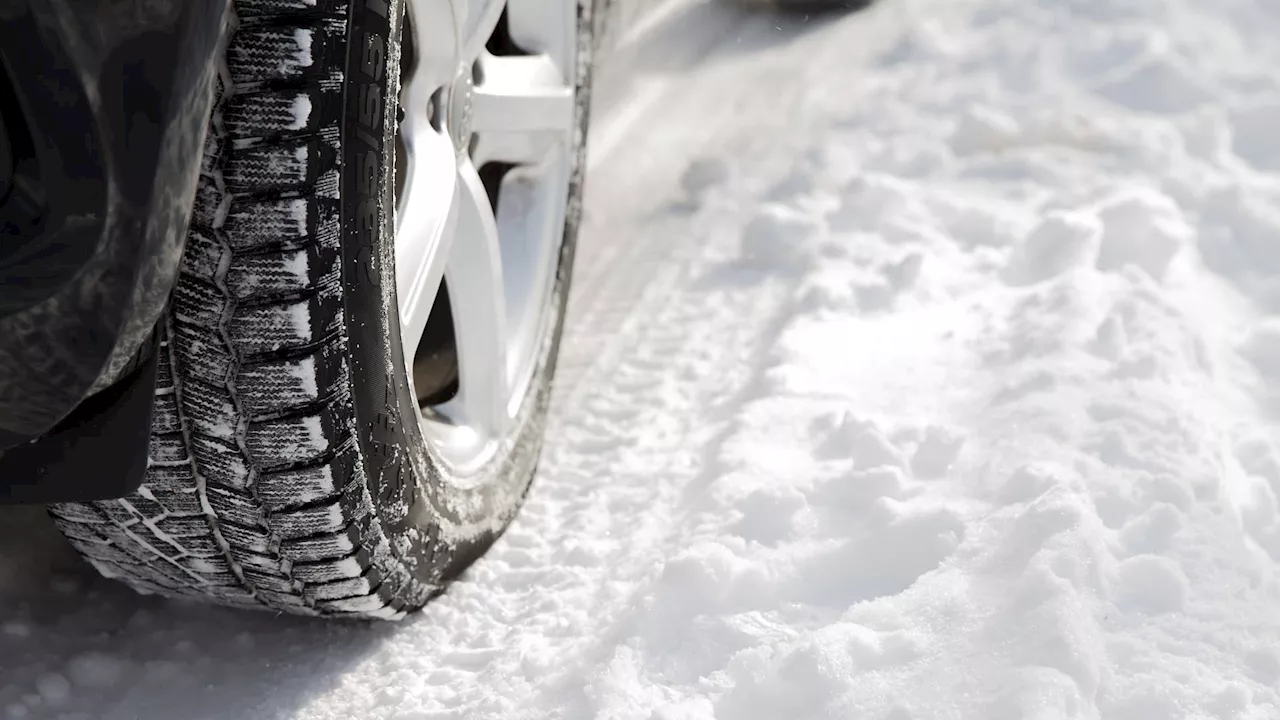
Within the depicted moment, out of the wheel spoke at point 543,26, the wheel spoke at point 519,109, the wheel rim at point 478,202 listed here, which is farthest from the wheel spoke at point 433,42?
the wheel spoke at point 543,26

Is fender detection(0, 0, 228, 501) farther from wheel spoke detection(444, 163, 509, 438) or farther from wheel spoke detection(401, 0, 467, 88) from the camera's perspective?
wheel spoke detection(444, 163, 509, 438)

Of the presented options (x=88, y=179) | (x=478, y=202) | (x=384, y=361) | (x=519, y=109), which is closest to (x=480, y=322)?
(x=478, y=202)

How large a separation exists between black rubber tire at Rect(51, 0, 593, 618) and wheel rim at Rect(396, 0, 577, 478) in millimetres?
173

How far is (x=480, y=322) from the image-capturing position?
58.9 inches

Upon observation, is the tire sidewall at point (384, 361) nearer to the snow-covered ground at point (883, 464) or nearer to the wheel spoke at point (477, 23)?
the snow-covered ground at point (883, 464)

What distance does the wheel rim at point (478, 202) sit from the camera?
1.25 m

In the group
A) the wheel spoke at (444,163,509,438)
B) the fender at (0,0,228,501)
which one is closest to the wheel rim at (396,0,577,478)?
the wheel spoke at (444,163,509,438)

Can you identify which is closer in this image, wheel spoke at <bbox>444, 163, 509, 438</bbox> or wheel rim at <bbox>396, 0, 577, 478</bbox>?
wheel rim at <bbox>396, 0, 577, 478</bbox>

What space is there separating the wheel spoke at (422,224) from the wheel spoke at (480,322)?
12cm

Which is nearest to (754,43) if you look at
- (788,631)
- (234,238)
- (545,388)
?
(545,388)

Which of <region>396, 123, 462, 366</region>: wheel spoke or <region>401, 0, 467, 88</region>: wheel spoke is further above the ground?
<region>401, 0, 467, 88</region>: wheel spoke

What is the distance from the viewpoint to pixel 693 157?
106 inches

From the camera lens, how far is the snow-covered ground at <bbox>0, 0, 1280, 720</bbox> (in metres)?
1.20

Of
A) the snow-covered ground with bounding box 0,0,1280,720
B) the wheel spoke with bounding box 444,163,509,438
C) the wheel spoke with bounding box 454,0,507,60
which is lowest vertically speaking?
the snow-covered ground with bounding box 0,0,1280,720
